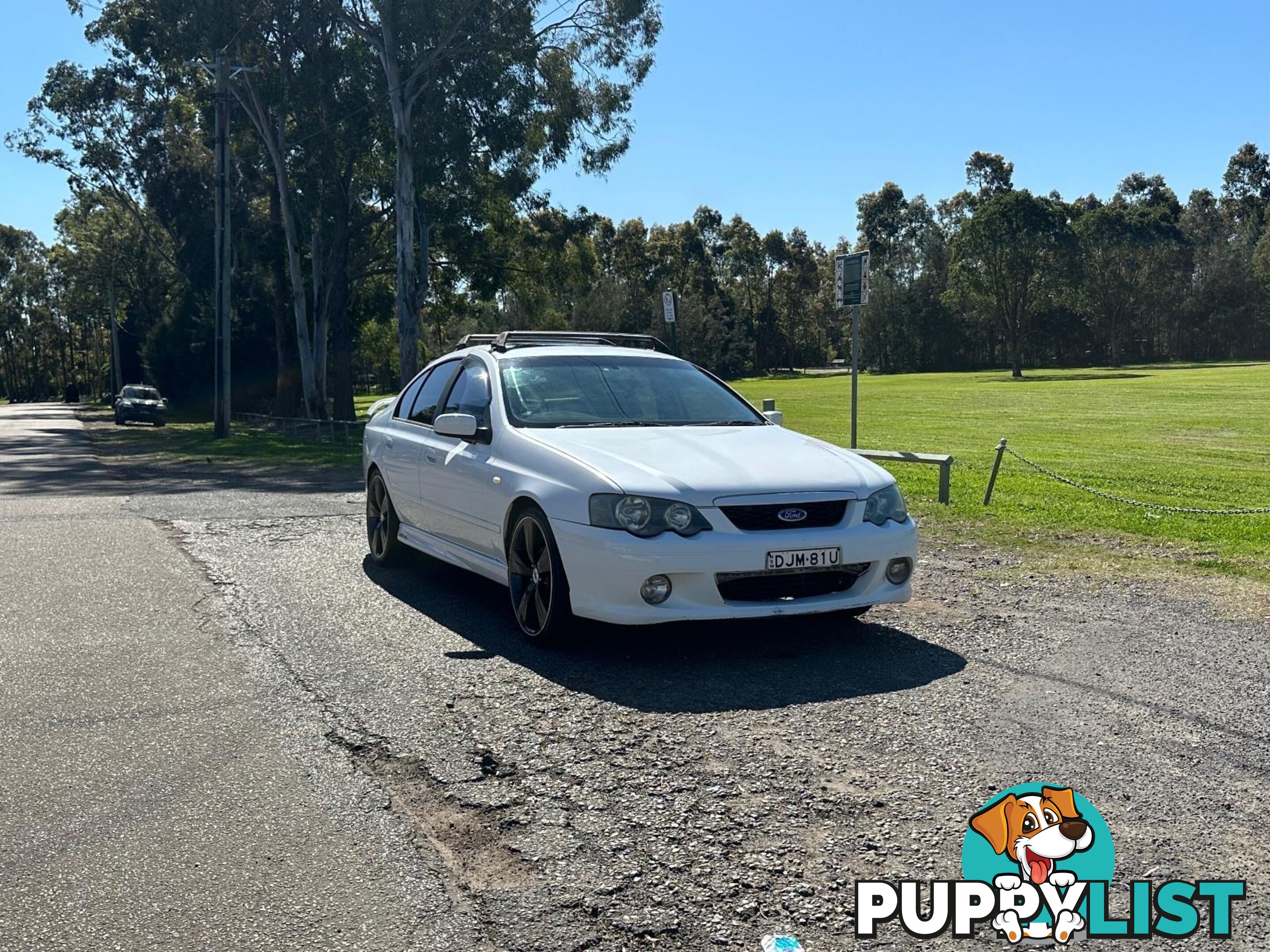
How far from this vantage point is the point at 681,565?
5.84 metres

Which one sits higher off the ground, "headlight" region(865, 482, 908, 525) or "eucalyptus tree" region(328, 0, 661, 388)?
"eucalyptus tree" region(328, 0, 661, 388)

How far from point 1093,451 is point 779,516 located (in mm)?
16789

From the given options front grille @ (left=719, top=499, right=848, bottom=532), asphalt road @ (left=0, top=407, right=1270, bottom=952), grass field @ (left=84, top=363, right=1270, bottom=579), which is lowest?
asphalt road @ (left=0, top=407, right=1270, bottom=952)

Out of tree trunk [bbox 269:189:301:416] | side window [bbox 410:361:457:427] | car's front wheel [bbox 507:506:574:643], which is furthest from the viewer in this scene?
tree trunk [bbox 269:189:301:416]

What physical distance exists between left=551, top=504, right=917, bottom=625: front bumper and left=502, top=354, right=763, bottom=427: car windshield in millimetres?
1317

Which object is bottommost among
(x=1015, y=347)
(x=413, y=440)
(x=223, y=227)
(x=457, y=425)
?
(x=413, y=440)

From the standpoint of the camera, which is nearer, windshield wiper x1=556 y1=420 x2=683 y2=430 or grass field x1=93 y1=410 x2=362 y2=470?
windshield wiper x1=556 y1=420 x2=683 y2=430

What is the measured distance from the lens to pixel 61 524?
12.1 metres

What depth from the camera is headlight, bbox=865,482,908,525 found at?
6418mm

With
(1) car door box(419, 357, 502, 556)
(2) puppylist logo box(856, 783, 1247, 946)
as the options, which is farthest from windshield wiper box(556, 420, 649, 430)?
(2) puppylist logo box(856, 783, 1247, 946)

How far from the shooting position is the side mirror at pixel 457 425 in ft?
23.6

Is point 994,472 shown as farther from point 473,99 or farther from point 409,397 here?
point 473,99

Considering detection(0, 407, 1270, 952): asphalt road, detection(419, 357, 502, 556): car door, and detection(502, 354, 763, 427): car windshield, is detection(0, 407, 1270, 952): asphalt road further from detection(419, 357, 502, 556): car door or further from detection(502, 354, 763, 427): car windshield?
detection(502, 354, 763, 427): car windshield

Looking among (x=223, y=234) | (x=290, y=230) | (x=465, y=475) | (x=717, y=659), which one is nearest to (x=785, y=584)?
(x=717, y=659)
